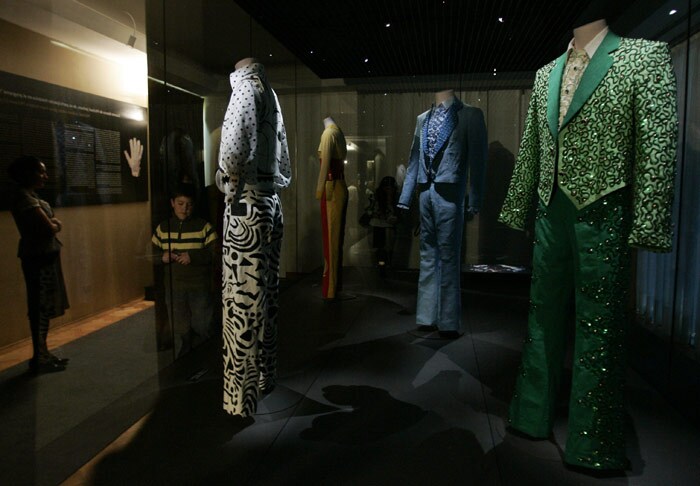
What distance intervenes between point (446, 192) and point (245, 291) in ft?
6.60

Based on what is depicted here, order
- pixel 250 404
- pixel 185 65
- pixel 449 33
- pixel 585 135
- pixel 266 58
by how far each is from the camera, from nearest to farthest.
→ pixel 585 135
pixel 250 404
pixel 185 65
pixel 449 33
pixel 266 58

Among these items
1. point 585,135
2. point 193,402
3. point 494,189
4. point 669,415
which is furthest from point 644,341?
point 494,189

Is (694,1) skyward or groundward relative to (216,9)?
groundward

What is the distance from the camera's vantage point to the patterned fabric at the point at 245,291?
7.16 ft

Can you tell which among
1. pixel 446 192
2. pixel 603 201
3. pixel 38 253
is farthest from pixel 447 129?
pixel 38 253

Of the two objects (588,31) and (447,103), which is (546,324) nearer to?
(588,31)

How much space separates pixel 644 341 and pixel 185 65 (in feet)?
11.1

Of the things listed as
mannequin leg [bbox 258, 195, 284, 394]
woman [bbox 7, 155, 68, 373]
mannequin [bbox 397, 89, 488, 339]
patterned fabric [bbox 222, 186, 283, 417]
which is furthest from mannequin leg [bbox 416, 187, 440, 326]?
woman [bbox 7, 155, 68, 373]

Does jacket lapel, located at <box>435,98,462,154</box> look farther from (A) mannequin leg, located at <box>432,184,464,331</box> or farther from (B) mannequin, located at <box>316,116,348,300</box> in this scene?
(B) mannequin, located at <box>316,116,348,300</box>

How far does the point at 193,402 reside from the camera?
8.70 ft

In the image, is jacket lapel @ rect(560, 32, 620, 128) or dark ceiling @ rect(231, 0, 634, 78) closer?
jacket lapel @ rect(560, 32, 620, 128)

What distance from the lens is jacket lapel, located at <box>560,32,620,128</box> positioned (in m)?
1.96

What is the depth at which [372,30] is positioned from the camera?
4.12 meters

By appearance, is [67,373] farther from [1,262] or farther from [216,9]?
[216,9]
